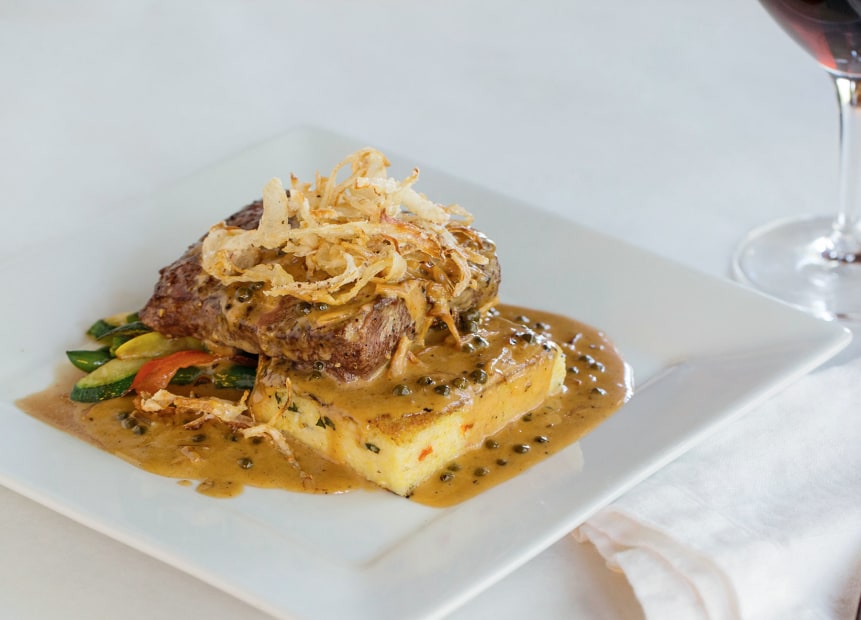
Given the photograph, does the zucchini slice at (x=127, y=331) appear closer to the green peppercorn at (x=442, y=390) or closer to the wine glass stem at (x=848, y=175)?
the green peppercorn at (x=442, y=390)

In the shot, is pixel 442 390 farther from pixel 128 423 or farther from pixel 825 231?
pixel 825 231

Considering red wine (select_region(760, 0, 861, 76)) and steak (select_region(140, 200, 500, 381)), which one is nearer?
steak (select_region(140, 200, 500, 381))

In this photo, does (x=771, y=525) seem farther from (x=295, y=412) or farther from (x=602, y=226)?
(x=602, y=226)

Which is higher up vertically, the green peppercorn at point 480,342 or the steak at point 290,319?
the steak at point 290,319

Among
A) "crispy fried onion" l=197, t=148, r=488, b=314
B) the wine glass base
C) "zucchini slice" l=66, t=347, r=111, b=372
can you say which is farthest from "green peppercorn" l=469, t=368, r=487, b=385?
the wine glass base

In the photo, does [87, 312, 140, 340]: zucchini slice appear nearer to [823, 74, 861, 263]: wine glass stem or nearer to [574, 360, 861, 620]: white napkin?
[574, 360, 861, 620]: white napkin

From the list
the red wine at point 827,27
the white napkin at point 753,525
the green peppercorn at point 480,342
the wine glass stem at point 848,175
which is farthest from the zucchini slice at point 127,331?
the wine glass stem at point 848,175
